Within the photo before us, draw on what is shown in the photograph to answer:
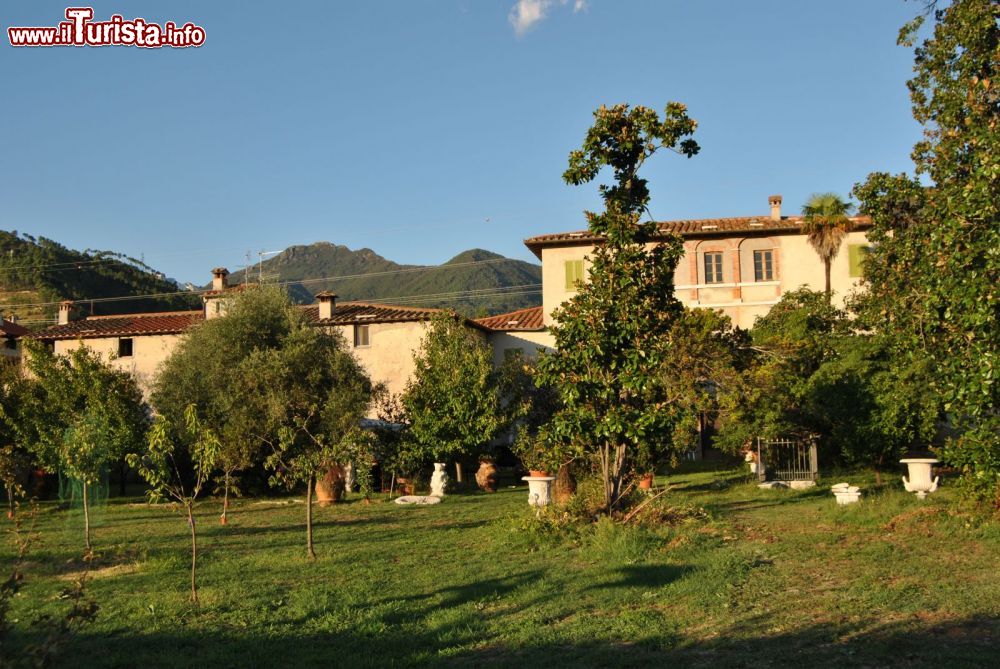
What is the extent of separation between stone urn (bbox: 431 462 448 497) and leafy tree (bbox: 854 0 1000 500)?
12.5 metres

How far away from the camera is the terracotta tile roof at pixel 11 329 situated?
147 feet

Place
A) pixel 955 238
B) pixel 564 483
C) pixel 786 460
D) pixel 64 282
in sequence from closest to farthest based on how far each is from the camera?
pixel 955 238 < pixel 564 483 < pixel 786 460 < pixel 64 282

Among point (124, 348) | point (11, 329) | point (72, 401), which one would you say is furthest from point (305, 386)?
point (11, 329)

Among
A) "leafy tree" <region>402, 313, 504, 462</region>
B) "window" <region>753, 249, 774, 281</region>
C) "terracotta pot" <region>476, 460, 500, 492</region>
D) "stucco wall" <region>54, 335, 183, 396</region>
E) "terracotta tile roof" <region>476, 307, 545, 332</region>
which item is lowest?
"terracotta pot" <region>476, 460, 500, 492</region>

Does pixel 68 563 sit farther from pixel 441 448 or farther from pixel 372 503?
pixel 441 448

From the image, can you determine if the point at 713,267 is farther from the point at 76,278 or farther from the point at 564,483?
the point at 76,278

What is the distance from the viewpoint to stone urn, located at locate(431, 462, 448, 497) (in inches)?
955

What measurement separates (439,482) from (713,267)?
16.7 meters

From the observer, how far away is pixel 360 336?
35.5 metres

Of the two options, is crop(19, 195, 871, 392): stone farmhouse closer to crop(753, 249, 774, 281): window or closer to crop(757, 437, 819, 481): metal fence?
crop(753, 249, 774, 281): window

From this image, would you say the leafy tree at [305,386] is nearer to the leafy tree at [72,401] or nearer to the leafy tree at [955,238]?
the leafy tree at [72,401]

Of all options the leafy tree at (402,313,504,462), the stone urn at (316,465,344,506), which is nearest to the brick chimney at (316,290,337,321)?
the leafy tree at (402,313,504,462)

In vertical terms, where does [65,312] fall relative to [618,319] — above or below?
above

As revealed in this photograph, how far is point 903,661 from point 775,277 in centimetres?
2937
